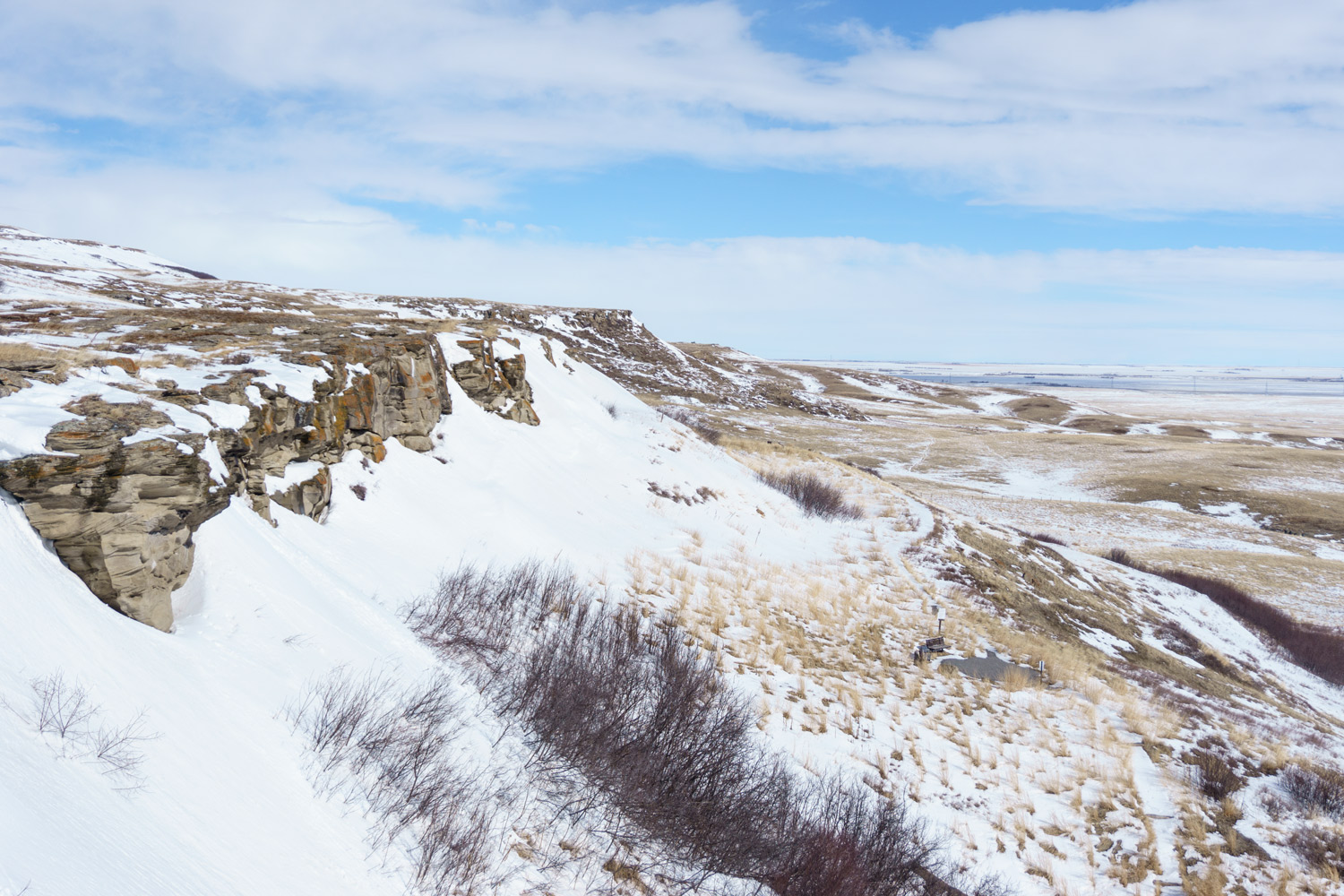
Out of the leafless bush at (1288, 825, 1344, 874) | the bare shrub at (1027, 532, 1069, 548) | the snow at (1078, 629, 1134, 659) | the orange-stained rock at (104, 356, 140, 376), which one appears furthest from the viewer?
the bare shrub at (1027, 532, 1069, 548)

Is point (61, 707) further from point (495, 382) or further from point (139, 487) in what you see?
point (495, 382)

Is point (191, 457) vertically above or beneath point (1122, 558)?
above

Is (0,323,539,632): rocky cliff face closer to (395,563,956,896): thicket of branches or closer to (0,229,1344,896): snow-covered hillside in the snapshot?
(0,229,1344,896): snow-covered hillside

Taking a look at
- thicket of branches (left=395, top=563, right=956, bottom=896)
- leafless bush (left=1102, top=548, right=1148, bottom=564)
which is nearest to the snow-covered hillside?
thicket of branches (left=395, top=563, right=956, bottom=896)

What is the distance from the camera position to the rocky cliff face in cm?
495

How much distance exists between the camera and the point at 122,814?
335cm

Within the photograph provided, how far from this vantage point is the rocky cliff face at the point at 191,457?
4945 mm

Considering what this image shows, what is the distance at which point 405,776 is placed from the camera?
5055 mm

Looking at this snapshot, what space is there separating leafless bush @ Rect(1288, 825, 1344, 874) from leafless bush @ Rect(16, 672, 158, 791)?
36.4 ft

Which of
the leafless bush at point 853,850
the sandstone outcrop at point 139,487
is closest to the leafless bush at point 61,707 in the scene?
the sandstone outcrop at point 139,487

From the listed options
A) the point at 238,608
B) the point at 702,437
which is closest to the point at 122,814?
the point at 238,608

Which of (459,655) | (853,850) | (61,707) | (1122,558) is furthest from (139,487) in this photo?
(1122,558)

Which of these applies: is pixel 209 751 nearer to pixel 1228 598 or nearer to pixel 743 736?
pixel 743 736

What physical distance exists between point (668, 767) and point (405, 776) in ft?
8.82
